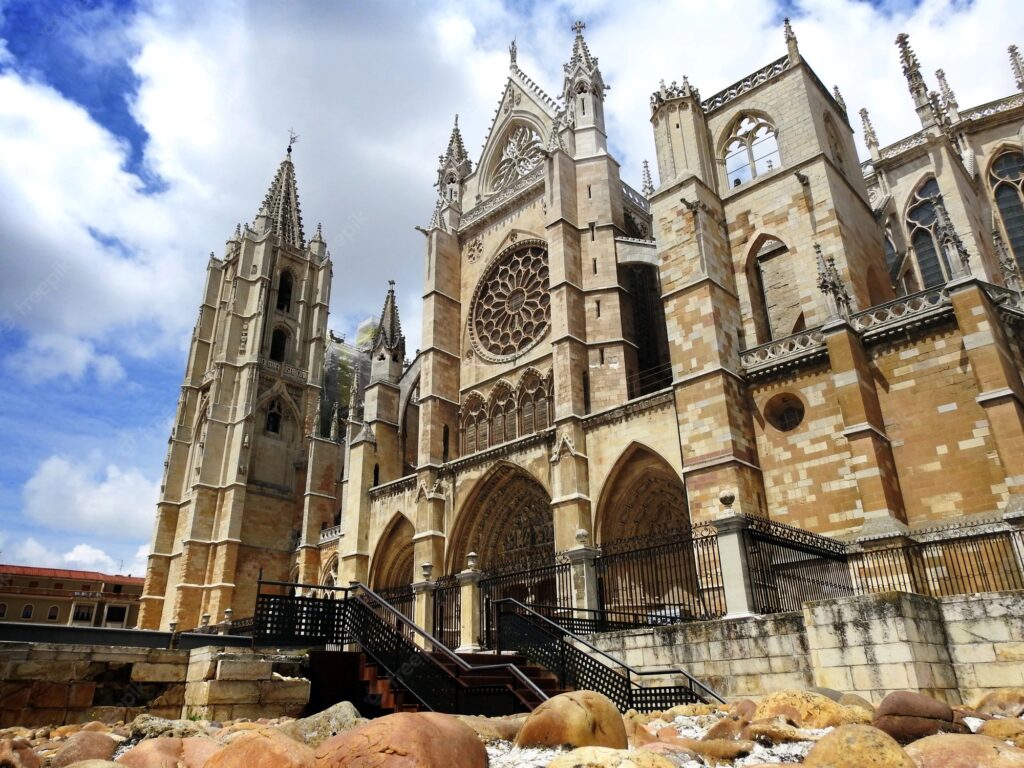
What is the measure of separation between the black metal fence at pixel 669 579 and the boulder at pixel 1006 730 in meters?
4.48

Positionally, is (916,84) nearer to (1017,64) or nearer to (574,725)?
(1017,64)

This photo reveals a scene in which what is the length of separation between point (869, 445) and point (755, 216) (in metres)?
7.29

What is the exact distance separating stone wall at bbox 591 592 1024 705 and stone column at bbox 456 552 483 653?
20.5 ft

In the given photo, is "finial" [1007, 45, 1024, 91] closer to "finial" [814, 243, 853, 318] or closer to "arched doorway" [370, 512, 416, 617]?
"finial" [814, 243, 853, 318]

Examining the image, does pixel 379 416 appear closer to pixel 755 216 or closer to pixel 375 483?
pixel 375 483

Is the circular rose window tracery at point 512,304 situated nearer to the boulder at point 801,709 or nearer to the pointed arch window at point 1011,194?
the pointed arch window at point 1011,194

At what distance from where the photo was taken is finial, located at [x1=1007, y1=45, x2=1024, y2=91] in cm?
2583

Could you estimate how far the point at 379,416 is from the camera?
2433 cm

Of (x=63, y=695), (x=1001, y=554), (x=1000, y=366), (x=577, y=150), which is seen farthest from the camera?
(x=577, y=150)

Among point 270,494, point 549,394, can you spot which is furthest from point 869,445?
point 270,494

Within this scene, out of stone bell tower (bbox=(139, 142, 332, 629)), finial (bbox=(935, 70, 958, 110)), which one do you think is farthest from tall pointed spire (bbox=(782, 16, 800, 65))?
stone bell tower (bbox=(139, 142, 332, 629))

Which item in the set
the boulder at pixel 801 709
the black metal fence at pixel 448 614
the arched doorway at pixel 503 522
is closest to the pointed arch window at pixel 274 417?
the arched doorway at pixel 503 522

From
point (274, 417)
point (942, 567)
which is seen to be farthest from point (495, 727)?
point (274, 417)

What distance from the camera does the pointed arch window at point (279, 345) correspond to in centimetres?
3444
